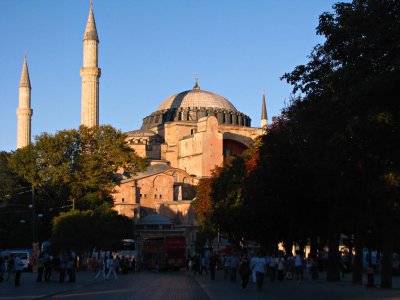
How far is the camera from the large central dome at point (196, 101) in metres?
122

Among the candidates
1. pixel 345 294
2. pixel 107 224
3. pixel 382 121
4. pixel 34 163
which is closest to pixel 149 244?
pixel 107 224

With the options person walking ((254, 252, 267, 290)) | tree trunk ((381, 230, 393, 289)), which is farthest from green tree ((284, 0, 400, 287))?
person walking ((254, 252, 267, 290))

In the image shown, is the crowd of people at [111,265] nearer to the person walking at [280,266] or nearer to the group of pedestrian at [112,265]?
the group of pedestrian at [112,265]

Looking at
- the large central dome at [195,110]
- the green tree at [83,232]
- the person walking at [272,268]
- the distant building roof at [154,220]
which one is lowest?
the person walking at [272,268]

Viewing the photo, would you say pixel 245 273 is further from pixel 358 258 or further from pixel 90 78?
pixel 90 78

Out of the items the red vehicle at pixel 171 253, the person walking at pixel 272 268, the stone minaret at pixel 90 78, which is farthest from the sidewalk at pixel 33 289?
the stone minaret at pixel 90 78

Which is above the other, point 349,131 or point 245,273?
point 349,131

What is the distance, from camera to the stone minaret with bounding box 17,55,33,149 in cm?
9156

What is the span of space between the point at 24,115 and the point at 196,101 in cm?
3576

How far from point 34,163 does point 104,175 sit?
658 centimetres

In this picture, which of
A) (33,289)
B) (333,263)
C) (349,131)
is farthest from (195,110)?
(349,131)

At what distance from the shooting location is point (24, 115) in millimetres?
92000

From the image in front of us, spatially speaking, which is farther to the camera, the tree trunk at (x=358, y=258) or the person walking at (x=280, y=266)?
the person walking at (x=280, y=266)

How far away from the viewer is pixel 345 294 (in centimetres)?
2186
